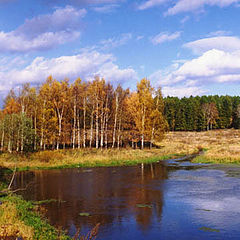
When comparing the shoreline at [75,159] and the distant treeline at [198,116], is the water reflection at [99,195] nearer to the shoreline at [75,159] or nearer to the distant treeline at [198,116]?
the shoreline at [75,159]

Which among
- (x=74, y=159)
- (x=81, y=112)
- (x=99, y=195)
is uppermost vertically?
(x=81, y=112)

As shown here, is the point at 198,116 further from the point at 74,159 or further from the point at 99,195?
the point at 99,195

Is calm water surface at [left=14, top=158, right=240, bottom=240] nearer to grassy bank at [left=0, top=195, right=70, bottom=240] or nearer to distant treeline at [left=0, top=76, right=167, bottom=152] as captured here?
grassy bank at [left=0, top=195, right=70, bottom=240]

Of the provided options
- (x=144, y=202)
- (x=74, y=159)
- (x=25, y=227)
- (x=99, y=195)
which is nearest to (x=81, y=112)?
(x=74, y=159)

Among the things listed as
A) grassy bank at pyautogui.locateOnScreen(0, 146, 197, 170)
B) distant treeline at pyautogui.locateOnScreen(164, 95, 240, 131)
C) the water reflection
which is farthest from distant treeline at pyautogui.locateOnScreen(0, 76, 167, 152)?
distant treeline at pyautogui.locateOnScreen(164, 95, 240, 131)

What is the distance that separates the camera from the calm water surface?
13.6 m

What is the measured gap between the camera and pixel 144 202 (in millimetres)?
19047

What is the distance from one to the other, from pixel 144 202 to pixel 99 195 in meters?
4.06

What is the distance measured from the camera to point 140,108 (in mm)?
56500

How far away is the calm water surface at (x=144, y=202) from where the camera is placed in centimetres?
1355

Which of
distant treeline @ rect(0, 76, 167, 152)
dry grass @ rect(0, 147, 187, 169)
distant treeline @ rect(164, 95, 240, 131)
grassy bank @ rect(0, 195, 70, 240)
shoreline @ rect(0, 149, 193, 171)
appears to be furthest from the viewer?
distant treeline @ rect(164, 95, 240, 131)

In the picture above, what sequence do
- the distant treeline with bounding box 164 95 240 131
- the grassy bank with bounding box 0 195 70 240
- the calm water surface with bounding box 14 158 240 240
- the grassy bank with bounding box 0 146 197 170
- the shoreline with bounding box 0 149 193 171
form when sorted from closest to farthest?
the grassy bank with bounding box 0 195 70 240 < the calm water surface with bounding box 14 158 240 240 < the shoreline with bounding box 0 149 193 171 < the grassy bank with bounding box 0 146 197 170 < the distant treeline with bounding box 164 95 240 131

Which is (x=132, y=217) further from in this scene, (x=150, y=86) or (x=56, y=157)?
(x=150, y=86)

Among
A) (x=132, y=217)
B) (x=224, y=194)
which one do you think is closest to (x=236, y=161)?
(x=224, y=194)
